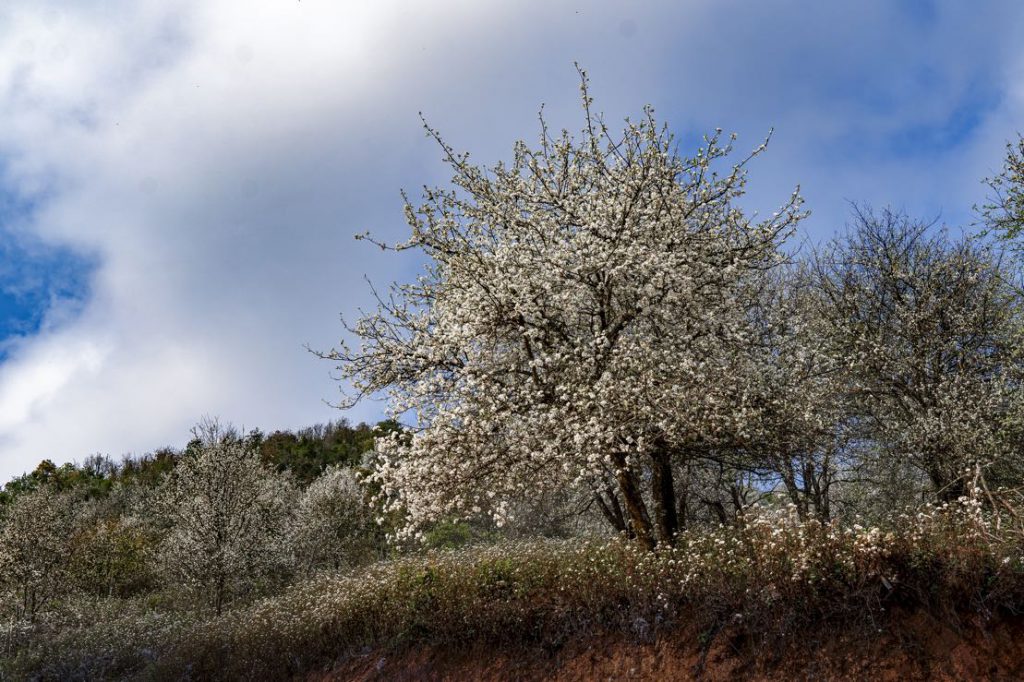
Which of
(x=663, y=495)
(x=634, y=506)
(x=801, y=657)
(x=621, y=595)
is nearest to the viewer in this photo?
(x=801, y=657)

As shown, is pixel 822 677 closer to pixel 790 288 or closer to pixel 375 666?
pixel 375 666

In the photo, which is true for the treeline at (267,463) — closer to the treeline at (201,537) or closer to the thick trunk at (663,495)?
the treeline at (201,537)

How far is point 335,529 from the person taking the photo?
26.7 m

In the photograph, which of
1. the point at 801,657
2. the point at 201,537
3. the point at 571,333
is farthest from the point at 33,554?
the point at 801,657

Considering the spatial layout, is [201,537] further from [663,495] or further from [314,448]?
[314,448]

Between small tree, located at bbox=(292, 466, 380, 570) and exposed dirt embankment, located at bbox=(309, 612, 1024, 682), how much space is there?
56.8 feet

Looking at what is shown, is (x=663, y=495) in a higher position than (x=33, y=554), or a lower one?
lower

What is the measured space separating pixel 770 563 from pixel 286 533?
72.7 ft

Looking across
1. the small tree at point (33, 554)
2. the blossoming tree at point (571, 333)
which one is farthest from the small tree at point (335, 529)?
the blossoming tree at point (571, 333)

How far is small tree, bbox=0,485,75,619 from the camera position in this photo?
2242 cm

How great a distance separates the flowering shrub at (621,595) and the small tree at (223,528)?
4968 mm

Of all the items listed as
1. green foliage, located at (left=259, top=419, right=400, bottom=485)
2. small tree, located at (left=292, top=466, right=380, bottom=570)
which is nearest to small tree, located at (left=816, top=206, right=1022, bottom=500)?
small tree, located at (left=292, top=466, right=380, bottom=570)

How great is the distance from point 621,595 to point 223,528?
1628 centimetres

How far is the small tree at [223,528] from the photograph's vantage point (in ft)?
69.6
